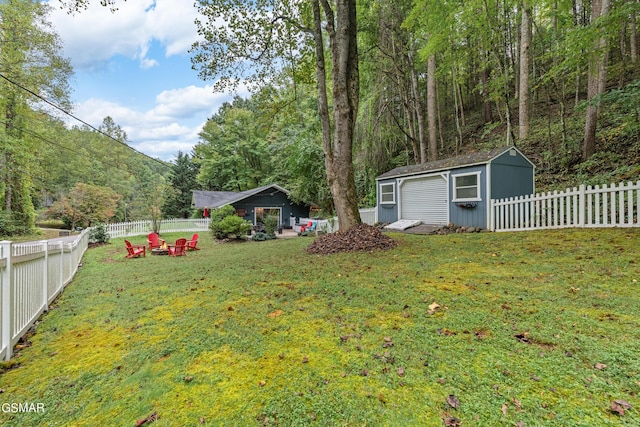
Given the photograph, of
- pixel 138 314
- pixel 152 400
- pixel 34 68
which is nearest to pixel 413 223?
pixel 138 314

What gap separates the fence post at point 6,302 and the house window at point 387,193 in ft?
39.1

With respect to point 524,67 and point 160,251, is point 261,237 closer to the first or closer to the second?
point 160,251

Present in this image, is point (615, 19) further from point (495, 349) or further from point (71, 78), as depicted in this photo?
point (71, 78)

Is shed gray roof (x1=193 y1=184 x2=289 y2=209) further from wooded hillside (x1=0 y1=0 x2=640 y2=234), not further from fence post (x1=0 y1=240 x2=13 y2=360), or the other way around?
fence post (x1=0 y1=240 x2=13 y2=360)

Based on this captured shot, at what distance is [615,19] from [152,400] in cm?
1011

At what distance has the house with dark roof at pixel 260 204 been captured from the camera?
66.1 feet

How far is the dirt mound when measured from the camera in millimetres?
6922

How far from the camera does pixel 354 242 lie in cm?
707

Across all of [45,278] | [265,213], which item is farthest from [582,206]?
[265,213]

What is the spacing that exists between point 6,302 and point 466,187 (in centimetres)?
1096

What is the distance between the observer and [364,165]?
15.1 metres

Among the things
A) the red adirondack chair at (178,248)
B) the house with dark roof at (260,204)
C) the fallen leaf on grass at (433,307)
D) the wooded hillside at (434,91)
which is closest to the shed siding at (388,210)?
the wooded hillside at (434,91)

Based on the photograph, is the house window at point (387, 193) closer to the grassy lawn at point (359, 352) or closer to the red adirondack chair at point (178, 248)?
the grassy lawn at point (359, 352)

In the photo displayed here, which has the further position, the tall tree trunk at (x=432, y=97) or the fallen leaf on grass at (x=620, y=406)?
the tall tree trunk at (x=432, y=97)
